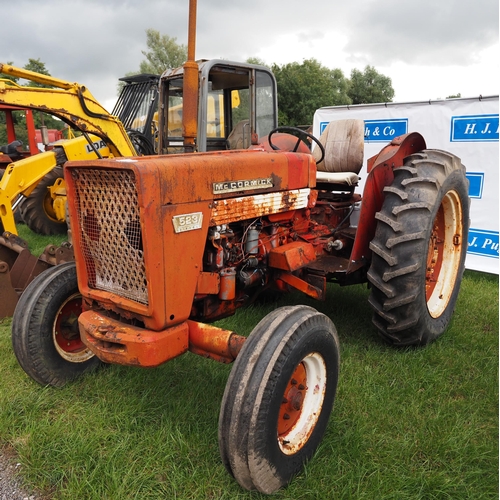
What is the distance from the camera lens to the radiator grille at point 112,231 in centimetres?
219

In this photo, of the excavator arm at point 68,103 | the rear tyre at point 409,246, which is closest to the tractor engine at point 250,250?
the rear tyre at point 409,246

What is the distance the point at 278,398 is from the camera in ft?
6.52

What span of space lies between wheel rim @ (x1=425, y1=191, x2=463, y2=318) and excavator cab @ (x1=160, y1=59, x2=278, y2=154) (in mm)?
2017

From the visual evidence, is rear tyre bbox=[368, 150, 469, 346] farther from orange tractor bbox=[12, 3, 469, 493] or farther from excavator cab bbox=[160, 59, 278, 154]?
excavator cab bbox=[160, 59, 278, 154]

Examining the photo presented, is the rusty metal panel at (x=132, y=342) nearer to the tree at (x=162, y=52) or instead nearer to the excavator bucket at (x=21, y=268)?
the excavator bucket at (x=21, y=268)

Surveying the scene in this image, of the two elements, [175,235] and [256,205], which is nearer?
[175,235]

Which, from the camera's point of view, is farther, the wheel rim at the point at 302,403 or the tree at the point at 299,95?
the tree at the point at 299,95

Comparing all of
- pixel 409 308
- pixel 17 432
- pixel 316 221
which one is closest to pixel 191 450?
pixel 17 432

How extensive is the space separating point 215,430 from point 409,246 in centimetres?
167

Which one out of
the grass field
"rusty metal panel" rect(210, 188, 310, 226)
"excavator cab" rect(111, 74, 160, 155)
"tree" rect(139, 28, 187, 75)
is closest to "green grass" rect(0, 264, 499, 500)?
the grass field

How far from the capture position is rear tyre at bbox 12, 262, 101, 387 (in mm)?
2799

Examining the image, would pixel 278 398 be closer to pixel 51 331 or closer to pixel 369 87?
pixel 51 331

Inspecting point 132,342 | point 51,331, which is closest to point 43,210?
point 51,331

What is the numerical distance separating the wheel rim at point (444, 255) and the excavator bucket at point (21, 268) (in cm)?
307
